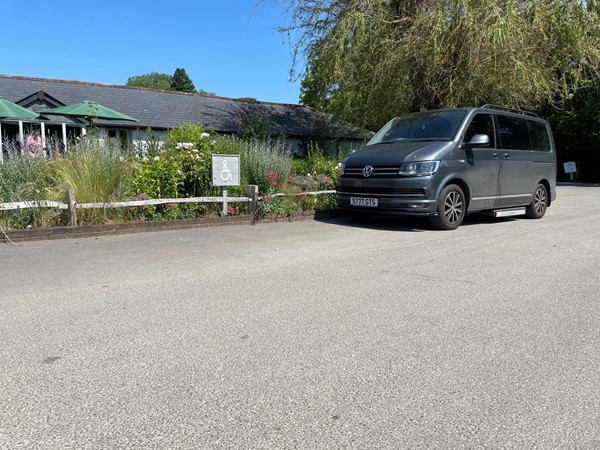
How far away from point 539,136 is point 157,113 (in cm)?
1765

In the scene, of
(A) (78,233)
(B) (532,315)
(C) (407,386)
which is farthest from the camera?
(A) (78,233)

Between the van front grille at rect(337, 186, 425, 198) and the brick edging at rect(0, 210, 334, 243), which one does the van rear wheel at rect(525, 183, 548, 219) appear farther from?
the brick edging at rect(0, 210, 334, 243)

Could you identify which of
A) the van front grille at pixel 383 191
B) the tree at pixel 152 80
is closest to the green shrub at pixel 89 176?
the van front grille at pixel 383 191

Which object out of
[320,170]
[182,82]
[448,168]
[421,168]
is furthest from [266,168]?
[182,82]

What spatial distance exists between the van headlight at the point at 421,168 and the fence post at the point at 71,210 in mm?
5482

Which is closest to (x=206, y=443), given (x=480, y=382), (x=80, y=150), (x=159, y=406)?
(x=159, y=406)

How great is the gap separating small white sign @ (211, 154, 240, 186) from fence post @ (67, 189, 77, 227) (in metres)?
2.53

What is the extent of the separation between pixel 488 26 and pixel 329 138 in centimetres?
1198

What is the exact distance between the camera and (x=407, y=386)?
Answer: 9.55ft

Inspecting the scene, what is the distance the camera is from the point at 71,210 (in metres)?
7.90

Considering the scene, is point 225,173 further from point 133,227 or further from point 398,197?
point 398,197

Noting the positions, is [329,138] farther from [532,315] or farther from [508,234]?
[532,315]

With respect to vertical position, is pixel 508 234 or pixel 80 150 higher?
pixel 80 150

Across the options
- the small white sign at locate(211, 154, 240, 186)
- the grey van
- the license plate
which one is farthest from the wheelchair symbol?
the license plate
